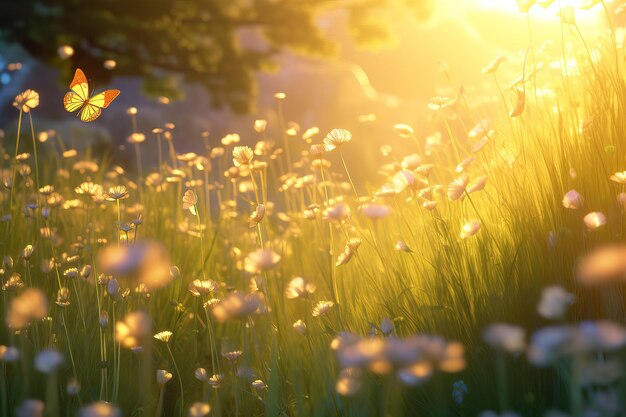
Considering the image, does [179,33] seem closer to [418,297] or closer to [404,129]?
[404,129]

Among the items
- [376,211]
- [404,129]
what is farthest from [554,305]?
[404,129]

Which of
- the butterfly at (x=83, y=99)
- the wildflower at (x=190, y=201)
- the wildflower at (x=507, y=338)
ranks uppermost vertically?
the butterfly at (x=83, y=99)

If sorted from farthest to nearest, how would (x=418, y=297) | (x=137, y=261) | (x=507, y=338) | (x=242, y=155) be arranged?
(x=242, y=155) < (x=418, y=297) < (x=137, y=261) < (x=507, y=338)

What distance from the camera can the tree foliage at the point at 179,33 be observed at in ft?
25.7

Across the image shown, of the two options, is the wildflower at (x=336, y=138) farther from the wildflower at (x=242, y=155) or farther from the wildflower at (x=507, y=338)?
the wildflower at (x=507, y=338)

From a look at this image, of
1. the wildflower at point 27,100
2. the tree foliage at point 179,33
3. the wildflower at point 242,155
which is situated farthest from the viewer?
the tree foliage at point 179,33

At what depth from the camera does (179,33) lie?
338 inches

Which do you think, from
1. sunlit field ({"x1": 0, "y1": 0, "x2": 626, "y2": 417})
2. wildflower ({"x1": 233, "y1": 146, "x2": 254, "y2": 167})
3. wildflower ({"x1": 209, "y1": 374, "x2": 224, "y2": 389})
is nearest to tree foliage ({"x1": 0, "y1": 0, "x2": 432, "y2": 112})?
sunlit field ({"x1": 0, "y1": 0, "x2": 626, "y2": 417})

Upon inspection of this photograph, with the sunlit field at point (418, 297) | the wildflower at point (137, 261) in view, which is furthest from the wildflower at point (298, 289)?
the wildflower at point (137, 261)

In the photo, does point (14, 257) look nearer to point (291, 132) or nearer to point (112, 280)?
point (112, 280)

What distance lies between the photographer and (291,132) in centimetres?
295

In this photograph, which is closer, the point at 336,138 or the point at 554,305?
the point at 554,305

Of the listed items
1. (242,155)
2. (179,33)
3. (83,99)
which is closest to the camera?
(242,155)

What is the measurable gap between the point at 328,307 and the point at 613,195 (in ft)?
2.85
